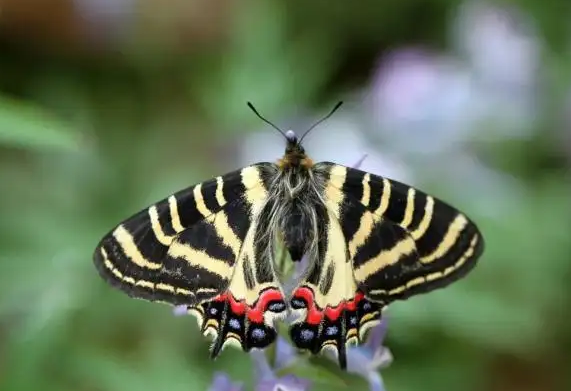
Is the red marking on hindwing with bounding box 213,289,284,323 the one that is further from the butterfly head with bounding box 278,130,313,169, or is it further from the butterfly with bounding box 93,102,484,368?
the butterfly head with bounding box 278,130,313,169

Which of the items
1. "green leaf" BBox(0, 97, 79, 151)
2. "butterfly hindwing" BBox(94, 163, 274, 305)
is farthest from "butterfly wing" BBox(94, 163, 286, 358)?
"green leaf" BBox(0, 97, 79, 151)

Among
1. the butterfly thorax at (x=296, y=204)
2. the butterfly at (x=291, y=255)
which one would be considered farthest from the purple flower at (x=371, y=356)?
the butterfly thorax at (x=296, y=204)

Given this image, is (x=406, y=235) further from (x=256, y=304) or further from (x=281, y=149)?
(x=281, y=149)

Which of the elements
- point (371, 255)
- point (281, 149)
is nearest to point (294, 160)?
point (371, 255)

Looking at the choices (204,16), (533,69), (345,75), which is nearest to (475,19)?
(533,69)

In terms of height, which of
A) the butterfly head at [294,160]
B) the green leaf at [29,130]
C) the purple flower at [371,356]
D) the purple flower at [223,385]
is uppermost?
the green leaf at [29,130]

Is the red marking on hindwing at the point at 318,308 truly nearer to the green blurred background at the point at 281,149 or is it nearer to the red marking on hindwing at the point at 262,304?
the red marking on hindwing at the point at 262,304
